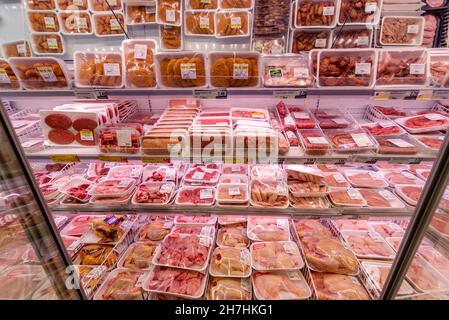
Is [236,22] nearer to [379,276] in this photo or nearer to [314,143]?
[314,143]

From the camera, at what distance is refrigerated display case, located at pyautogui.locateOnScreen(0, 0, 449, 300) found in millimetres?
1512

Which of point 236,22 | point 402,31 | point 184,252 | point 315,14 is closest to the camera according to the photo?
point 184,252

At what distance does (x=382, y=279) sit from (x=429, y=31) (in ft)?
7.29

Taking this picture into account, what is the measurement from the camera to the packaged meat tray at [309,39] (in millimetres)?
2660

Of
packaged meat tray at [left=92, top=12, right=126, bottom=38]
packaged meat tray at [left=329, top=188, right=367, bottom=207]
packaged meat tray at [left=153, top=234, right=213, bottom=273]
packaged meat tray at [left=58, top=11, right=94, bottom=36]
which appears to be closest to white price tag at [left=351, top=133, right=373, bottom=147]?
packaged meat tray at [left=329, top=188, right=367, bottom=207]

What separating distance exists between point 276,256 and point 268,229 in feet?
Result: 0.92

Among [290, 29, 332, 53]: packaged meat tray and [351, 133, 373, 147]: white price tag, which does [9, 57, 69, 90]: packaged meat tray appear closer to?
[351, 133, 373, 147]: white price tag

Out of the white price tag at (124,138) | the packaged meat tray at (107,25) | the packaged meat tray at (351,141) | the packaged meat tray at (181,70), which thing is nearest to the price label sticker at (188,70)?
the packaged meat tray at (181,70)

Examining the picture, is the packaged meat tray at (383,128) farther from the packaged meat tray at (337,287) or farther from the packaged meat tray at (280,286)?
the packaged meat tray at (280,286)

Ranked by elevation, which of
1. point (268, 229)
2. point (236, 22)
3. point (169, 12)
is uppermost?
point (169, 12)

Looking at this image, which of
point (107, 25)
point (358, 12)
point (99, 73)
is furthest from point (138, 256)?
point (358, 12)

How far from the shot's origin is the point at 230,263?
1895 millimetres

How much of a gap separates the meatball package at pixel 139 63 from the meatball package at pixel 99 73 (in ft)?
0.20

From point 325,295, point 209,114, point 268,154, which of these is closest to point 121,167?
point 209,114
